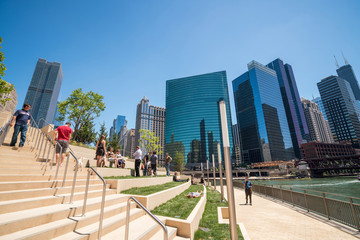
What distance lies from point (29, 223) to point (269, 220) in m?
9.13

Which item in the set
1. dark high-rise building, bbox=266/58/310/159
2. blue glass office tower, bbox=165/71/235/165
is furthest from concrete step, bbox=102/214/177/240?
dark high-rise building, bbox=266/58/310/159

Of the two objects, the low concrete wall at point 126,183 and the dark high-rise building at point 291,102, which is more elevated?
the dark high-rise building at point 291,102

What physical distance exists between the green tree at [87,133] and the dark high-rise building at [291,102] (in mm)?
191552

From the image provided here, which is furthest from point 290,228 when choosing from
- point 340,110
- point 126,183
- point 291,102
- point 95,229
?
point 340,110

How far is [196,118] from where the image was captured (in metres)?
113

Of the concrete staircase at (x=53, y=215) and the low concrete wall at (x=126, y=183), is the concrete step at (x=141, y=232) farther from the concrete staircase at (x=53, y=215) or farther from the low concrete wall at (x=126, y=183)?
the low concrete wall at (x=126, y=183)

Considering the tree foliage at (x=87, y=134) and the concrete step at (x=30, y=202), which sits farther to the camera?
the tree foliage at (x=87, y=134)

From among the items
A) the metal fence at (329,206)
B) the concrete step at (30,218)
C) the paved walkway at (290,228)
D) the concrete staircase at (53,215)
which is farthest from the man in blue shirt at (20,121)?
the metal fence at (329,206)

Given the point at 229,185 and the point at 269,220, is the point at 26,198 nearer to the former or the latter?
the point at 229,185

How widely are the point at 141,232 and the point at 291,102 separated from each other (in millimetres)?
213237

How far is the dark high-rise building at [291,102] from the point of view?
16600 centimetres

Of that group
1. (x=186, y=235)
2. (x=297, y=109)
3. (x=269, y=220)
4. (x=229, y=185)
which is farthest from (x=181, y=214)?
(x=297, y=109)

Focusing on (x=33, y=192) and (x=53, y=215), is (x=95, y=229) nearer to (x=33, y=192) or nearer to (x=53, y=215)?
(x=53, y=215)

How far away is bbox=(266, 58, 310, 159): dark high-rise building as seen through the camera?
16600cm
